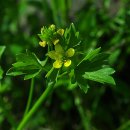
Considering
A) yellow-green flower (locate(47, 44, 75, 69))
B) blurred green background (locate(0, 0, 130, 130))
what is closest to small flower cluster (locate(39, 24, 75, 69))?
yellow-green flower (locate(47, 44, 75, 69))

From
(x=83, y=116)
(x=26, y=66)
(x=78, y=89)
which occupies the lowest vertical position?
(x=83, y=116)

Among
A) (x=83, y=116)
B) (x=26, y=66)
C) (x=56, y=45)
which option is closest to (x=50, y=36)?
(x=56, y=45)

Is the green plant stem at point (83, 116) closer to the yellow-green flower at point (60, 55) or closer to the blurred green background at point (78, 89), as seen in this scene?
the blurred green background at point (78, 89)

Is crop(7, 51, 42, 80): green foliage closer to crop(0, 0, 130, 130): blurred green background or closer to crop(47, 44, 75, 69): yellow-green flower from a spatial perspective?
crop(47, 44, 75, 69): yellow-green flower

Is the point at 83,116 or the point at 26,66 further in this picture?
the point at 83,116

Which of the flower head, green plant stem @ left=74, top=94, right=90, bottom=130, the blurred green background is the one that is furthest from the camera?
the blurred green background

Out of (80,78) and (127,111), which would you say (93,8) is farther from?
(80,78)

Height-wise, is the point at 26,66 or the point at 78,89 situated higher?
the point at 78,89

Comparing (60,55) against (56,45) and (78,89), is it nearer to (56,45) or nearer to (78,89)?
(56,45)
